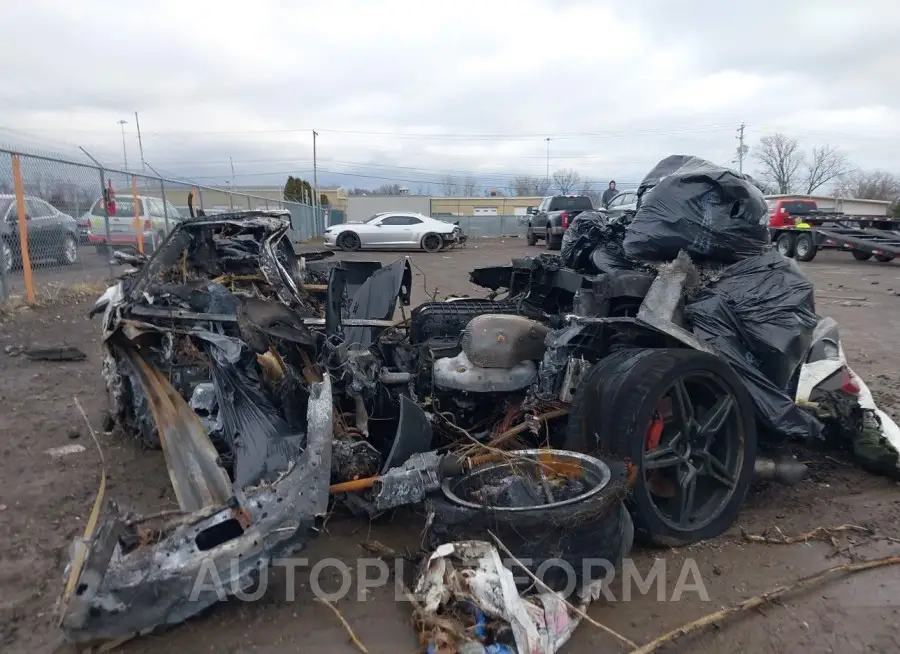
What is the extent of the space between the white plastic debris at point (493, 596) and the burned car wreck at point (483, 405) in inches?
6.3

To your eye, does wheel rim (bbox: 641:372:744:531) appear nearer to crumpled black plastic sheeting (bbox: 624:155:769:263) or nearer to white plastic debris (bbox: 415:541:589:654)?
white plastic debris (bbox: 415:541:589:654)

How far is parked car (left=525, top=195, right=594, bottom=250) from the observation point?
885 inches

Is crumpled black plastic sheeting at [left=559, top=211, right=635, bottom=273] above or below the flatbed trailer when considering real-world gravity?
above

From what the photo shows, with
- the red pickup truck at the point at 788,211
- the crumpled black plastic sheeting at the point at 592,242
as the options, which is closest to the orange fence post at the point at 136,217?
the crumpled black plastic sheeting at the point at 592,242

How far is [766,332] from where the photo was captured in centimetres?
353

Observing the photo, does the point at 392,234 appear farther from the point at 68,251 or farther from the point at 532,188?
the point at 532,188

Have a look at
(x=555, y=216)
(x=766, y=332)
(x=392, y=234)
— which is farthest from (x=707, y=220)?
(x=392, y=234)

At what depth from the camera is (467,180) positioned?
7712 centimetres

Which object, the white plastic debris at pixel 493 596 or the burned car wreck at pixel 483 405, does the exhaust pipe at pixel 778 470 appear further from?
the white plastic debris at pixel 493 596

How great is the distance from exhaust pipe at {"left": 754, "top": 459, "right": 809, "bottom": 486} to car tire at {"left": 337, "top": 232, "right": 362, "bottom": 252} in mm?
20670

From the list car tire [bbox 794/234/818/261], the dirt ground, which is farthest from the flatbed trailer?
the dirt ground

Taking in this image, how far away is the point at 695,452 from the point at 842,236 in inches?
671

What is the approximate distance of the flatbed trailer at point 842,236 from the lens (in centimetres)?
1650

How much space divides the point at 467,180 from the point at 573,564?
252 feet
